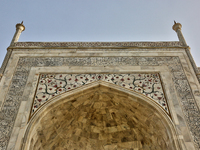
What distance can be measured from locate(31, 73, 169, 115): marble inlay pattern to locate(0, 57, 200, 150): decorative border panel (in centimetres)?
33

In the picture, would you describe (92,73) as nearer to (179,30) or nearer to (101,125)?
(101,125)

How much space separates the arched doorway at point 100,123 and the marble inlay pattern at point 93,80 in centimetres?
13

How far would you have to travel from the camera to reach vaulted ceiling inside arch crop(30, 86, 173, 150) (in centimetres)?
450

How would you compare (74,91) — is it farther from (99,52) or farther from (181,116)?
(181,116)

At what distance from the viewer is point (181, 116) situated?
4.18m

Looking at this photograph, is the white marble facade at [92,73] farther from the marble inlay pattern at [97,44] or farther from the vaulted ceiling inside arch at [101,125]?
the vaulted ceiling inside arch at [101,125]

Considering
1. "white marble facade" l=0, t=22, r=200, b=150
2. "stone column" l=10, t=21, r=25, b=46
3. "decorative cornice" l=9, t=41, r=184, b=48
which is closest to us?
"white marble facade" l=0, t=22, r=200, b=150

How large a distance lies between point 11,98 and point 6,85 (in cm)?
35

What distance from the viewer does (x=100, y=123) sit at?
5.39 meters

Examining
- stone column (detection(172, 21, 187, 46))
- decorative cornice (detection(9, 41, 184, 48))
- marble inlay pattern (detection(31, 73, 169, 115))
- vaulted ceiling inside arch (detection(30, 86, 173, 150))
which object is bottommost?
vaulted ceiling inside arch (detection(30, 86, 173, 150))

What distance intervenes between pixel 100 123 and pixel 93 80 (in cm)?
114

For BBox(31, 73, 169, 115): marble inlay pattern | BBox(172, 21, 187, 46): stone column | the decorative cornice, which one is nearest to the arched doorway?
BBox(31, 73, 169, 115): marble inlay pattern

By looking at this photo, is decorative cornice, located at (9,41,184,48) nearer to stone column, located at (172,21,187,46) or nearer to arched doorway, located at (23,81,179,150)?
stone column, located at (172,21,187,46)

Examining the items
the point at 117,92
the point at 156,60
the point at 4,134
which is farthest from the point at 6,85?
the point at 156,60
